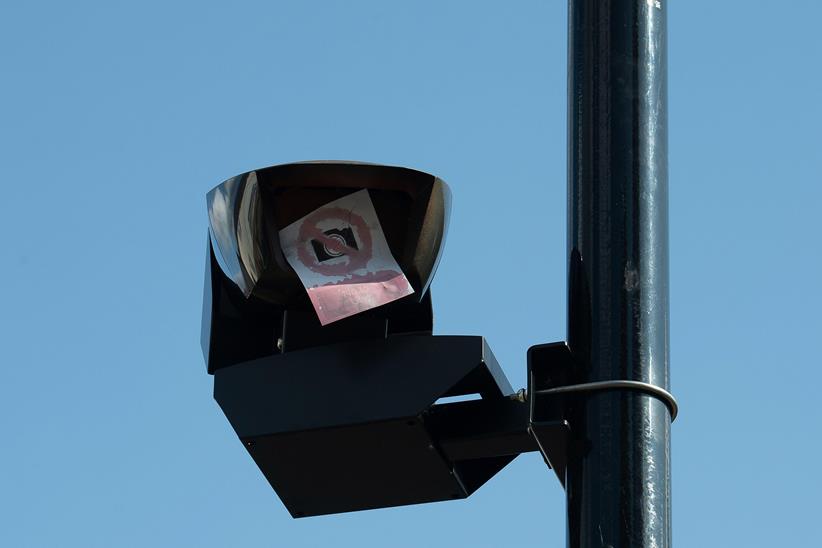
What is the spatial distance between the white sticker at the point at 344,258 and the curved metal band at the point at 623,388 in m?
0.64

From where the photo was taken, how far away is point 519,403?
3.78 meters

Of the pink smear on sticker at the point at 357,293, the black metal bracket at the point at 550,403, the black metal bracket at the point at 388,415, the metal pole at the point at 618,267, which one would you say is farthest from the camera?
the pink smear on sticker at the point at 357,293

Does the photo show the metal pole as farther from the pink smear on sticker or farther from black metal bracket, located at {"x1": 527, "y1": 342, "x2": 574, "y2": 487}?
the pink smear on sticker

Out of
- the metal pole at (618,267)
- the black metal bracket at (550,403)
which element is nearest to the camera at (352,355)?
the black metal bracket at (550,403)

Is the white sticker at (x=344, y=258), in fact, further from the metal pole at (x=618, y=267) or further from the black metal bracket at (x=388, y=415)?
the metal pole at (x=618, y=267)

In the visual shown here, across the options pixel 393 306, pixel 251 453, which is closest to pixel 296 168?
pixel 393 306

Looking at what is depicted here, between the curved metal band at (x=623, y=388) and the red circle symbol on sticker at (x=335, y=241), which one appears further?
the red circle symbol on sticker at (x=335, y=241)

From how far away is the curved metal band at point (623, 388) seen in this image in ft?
11.4

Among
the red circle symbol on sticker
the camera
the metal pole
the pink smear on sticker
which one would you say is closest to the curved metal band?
the metal pole

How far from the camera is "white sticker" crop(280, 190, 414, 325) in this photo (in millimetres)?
4035

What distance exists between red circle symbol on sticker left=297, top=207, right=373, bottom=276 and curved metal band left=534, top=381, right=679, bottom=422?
729mm

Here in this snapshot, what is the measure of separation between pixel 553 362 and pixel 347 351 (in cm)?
54

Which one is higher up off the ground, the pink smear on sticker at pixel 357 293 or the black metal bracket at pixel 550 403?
the pink smear on sticker at pixel 357 293

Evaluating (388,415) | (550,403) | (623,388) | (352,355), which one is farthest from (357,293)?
(623,388)
